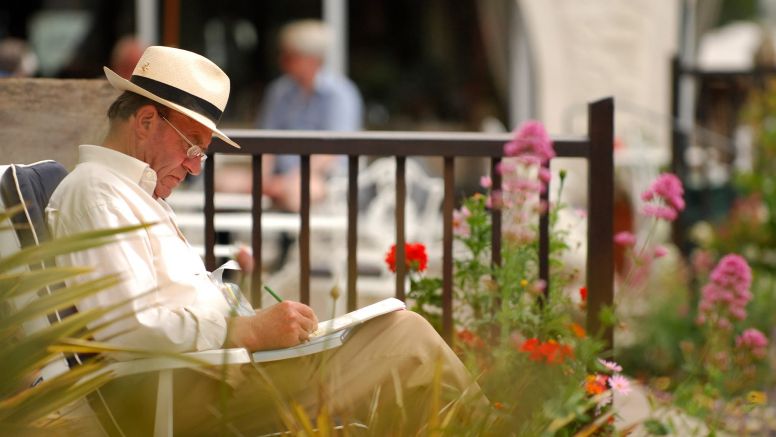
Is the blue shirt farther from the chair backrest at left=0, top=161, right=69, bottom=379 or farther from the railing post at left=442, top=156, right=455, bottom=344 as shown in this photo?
the chair backrest at left=0, top=161, right=69, bottom=379

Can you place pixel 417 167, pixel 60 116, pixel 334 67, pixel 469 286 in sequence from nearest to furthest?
1. pixel 60 116
2. pixel 469 286
3. pixel 417 167
4. pixel 334 67

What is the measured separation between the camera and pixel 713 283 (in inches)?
154

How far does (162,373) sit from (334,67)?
6203 millimetres

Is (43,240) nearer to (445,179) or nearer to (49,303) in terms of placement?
(49,303)

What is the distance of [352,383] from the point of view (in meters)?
2.80

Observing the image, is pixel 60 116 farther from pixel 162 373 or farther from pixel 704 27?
pixel 704 27

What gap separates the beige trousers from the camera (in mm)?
2666

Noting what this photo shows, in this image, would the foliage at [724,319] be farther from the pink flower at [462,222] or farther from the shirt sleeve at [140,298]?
the shirt sleeve at [140,298]

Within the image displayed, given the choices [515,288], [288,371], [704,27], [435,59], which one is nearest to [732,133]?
[704,27]

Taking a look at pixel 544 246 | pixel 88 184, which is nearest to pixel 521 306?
pixel 544 246

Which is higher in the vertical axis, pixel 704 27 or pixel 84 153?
pixel 704 27

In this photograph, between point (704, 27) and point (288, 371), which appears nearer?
point (288, 371)

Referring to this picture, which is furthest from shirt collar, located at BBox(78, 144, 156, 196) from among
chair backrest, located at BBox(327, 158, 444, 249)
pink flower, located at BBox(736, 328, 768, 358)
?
chair backrest, located at BBox(327, 158, 444, 249)

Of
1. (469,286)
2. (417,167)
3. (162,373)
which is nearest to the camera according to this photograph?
(162,373)
